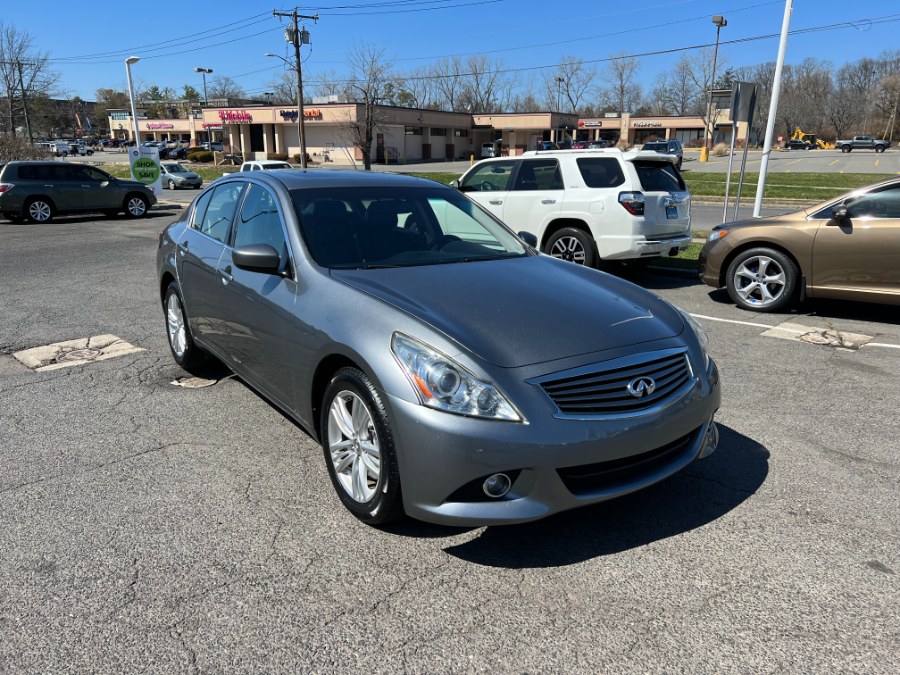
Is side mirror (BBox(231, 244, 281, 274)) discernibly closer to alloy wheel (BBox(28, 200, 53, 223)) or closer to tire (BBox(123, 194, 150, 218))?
alloy wheel (BBox(28, 200, 53, 223))

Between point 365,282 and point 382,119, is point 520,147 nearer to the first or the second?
point 382,119

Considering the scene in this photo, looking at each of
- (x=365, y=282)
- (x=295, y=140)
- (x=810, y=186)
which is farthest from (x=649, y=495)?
(x=295, y=140)

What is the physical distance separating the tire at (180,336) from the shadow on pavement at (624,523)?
318 centimetres

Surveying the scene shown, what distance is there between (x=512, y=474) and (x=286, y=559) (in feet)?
3.61

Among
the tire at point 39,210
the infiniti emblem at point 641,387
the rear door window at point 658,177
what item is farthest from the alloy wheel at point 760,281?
the tire at point 39,210

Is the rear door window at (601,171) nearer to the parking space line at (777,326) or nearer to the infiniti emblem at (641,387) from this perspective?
the parking space line at (777,326)

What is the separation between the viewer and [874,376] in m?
5.45

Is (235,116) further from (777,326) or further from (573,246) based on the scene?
(777,326)

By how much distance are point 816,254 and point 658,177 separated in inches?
103

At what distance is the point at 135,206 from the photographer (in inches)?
764

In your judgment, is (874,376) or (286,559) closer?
(286,559)

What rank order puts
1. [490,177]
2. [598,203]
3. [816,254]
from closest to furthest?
[816,254]
[598,203]
[490,177]

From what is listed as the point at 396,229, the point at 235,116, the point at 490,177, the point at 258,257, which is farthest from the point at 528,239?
the point at 235,116

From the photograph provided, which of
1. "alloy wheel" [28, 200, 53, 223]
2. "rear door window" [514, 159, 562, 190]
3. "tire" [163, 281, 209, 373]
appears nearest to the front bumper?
"tire" [163, 281, 209, 373]
